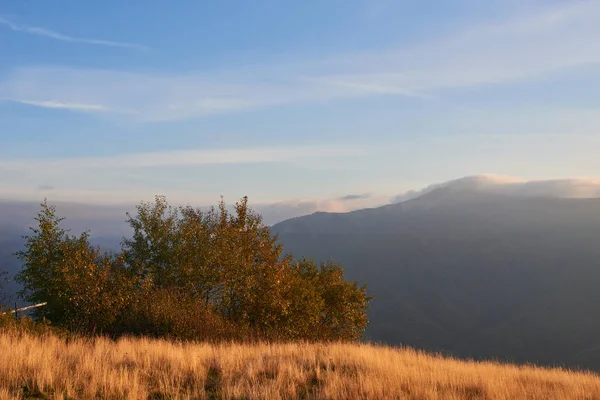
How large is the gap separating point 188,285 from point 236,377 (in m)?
23.3

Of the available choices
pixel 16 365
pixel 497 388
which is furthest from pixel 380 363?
pixel 16 365

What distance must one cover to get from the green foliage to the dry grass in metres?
8.92

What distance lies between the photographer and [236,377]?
1296 cm

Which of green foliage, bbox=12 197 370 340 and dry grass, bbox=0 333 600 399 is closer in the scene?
dry grass, bbox=0 333 600 399

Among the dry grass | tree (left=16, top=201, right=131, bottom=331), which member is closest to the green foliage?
tree (left=16, top=201, right=131, bottom=331)

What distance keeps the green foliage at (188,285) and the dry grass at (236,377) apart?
892 cm

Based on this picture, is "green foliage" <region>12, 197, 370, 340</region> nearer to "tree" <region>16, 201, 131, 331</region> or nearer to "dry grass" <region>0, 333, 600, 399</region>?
"tree" <region>16, 201, 131, 331</region>

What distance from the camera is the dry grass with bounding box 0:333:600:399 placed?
11164mm

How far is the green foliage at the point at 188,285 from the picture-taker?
1018 inches

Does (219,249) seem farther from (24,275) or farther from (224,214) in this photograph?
(24,275)

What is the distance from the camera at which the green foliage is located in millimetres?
25859

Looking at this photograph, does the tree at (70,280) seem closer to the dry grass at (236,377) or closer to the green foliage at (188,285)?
the green foliage at (188,285)

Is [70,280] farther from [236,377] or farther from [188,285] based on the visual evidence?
[236,377]

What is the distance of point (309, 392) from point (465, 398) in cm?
348
